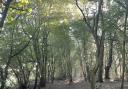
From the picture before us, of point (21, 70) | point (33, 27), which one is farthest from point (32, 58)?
point (33, 27)

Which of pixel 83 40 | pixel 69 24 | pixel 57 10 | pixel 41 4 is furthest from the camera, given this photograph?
pixel 83 40

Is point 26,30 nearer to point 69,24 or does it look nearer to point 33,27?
point 33,27

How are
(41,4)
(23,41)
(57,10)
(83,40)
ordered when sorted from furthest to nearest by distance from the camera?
(83,40) → (57,10) → (41,4) → (23,41)

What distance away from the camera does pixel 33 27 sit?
90.5ft

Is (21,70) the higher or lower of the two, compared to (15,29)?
lower

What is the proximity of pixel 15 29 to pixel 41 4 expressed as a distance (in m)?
3.25

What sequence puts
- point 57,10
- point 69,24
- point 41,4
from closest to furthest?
point 41,4 < point 57,10 < point 69,24

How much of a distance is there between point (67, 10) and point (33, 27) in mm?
5527

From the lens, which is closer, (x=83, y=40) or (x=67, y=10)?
(x=67, y=10)

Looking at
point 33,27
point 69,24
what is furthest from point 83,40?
point 33,27

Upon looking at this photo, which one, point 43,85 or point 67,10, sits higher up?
point 67,10

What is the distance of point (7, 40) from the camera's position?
2584cm

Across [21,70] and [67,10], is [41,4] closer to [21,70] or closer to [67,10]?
[67,10]

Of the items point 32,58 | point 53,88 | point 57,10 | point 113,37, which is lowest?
point 53,88
